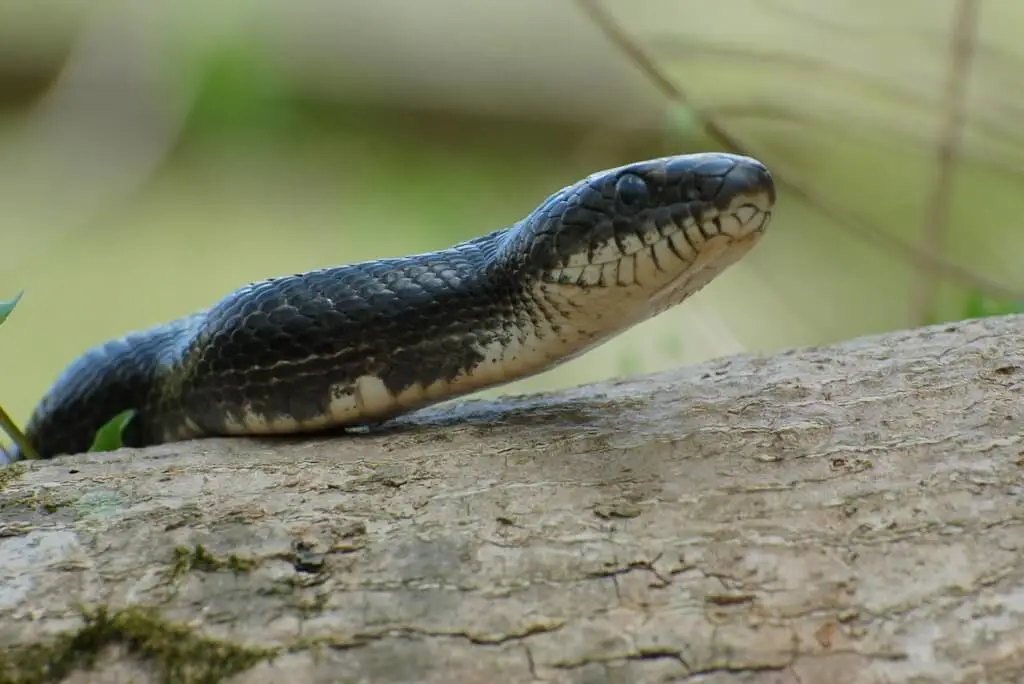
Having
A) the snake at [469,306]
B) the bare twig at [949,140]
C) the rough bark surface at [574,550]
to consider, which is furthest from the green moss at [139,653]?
the bare twig at [949,140]

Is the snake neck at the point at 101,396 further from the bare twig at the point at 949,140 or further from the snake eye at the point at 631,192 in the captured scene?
the bare twig at the point at 949,140

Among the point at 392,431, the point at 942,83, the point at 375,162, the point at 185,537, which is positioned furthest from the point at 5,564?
the point at 942,83

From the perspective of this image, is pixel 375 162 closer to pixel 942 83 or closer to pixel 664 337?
pixel 664 337

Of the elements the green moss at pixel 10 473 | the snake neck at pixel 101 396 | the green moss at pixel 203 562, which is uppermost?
the snake neck at pixel 101 396

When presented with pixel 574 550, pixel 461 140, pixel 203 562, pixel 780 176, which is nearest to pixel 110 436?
pixel 203 562

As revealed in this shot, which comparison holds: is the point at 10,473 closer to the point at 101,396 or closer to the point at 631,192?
the point at 101,396

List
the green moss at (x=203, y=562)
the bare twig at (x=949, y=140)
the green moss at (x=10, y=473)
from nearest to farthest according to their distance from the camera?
the green moss at (x=203, y=562) → the green moss at (x=10, y=473) → the bare twig at (x=949, y=140)
